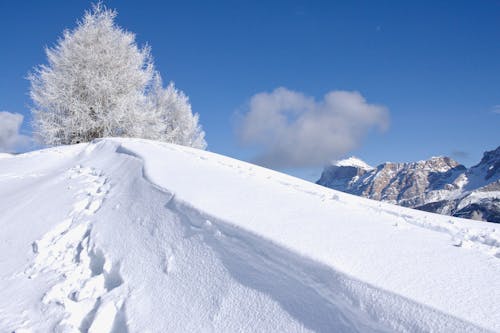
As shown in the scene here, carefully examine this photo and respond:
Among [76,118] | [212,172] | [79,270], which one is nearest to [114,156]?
Result: [212,172]

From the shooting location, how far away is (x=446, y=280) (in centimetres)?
212

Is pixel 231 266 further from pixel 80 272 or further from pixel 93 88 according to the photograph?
pixel 93 88

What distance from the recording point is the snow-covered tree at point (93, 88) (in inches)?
555

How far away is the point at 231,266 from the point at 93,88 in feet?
45.4

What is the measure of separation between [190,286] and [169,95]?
2314cm

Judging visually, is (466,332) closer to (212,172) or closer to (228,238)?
(228,238)

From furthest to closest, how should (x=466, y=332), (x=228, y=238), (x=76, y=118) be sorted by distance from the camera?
(x=76, y=118) → (x=228, y=238) → (x=466, y=332)

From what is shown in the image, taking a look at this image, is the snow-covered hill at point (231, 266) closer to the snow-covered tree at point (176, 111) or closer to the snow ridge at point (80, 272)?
the snow ridge at point (80, 272)

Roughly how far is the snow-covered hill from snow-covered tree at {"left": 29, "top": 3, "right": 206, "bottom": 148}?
34.7 ft

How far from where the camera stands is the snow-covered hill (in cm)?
201

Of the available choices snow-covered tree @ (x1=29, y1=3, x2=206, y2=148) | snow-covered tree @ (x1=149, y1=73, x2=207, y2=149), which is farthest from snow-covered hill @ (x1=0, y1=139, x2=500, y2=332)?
snow-covered tree @ (x1=149, y1=73, x2=207, y2=149)

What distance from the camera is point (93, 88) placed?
46.6 ft

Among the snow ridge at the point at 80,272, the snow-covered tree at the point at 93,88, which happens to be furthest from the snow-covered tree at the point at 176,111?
the snow ridge at the point at 80,272

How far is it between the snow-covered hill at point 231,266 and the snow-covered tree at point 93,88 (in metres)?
10.6
